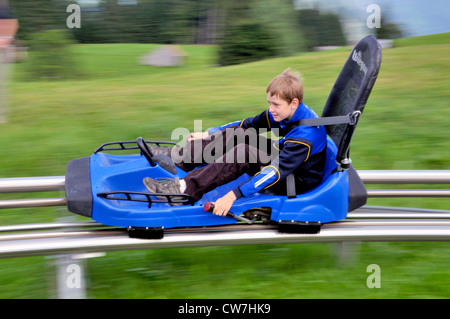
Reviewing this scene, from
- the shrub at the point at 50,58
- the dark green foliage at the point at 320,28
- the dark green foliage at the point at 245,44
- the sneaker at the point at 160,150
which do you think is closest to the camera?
the sneaker at the point at 160,150

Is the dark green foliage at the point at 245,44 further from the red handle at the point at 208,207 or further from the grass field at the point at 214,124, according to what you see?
the red handle at the point at 208,207

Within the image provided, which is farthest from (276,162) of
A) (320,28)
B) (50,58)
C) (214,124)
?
(320,28)

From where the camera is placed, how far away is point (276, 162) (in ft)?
10.2

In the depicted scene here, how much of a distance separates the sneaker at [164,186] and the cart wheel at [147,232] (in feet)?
0.96

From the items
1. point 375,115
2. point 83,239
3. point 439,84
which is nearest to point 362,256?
point 83,239

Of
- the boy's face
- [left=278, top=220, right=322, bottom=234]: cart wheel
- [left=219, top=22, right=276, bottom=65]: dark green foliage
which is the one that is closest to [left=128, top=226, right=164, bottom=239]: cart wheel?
[left=278, top=220, right=322, bottom=234]: cart wheel

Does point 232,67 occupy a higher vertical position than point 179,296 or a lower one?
higher

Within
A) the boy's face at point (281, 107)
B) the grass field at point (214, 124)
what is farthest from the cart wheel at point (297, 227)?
the boy's face at point (281, 107)

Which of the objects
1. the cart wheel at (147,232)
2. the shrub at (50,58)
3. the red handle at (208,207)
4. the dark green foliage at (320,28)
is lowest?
the cart wheel at (147,232)

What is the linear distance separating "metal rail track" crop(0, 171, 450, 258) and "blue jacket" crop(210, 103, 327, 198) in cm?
29

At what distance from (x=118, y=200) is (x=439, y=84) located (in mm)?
5680

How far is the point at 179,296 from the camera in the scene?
10.6 ft

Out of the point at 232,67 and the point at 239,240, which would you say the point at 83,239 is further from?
the point at 232,67

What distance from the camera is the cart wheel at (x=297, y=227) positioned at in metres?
3.09
